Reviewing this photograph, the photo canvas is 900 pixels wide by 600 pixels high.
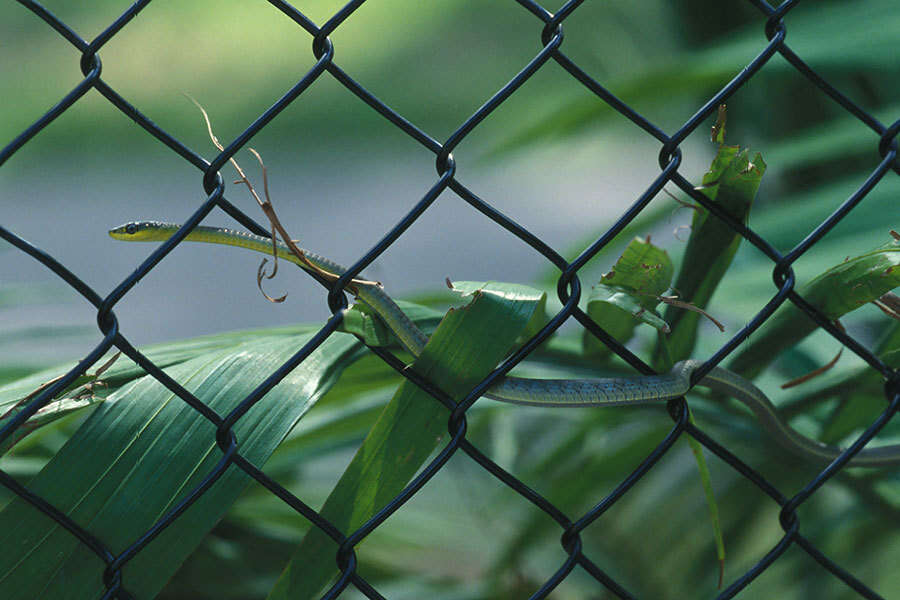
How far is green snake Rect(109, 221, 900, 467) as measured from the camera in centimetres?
46

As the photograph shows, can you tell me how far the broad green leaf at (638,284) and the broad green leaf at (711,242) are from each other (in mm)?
25

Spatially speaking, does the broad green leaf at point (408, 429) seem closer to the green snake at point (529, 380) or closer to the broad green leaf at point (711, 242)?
the green snake at point (529, 380)

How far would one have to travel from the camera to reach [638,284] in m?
0.51

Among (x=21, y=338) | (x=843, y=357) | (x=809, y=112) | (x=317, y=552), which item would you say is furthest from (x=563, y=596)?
(x=809, y=112)

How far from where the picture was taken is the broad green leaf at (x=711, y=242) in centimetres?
50

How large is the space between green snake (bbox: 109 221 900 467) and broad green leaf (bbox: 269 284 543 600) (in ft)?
0.06

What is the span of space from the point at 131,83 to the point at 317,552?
1665 millimetres

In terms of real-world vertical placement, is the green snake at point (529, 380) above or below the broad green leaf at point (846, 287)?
below

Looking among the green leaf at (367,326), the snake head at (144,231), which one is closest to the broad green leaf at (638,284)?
the green leaf at (367,326)

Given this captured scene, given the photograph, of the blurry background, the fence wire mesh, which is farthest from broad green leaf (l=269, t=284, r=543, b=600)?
the blurry background

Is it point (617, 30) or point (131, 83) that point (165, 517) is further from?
point (617, 30)

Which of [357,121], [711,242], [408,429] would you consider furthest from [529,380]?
[357,121]

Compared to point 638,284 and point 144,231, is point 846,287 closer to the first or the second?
point 638,284

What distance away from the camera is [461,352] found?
462 mm
